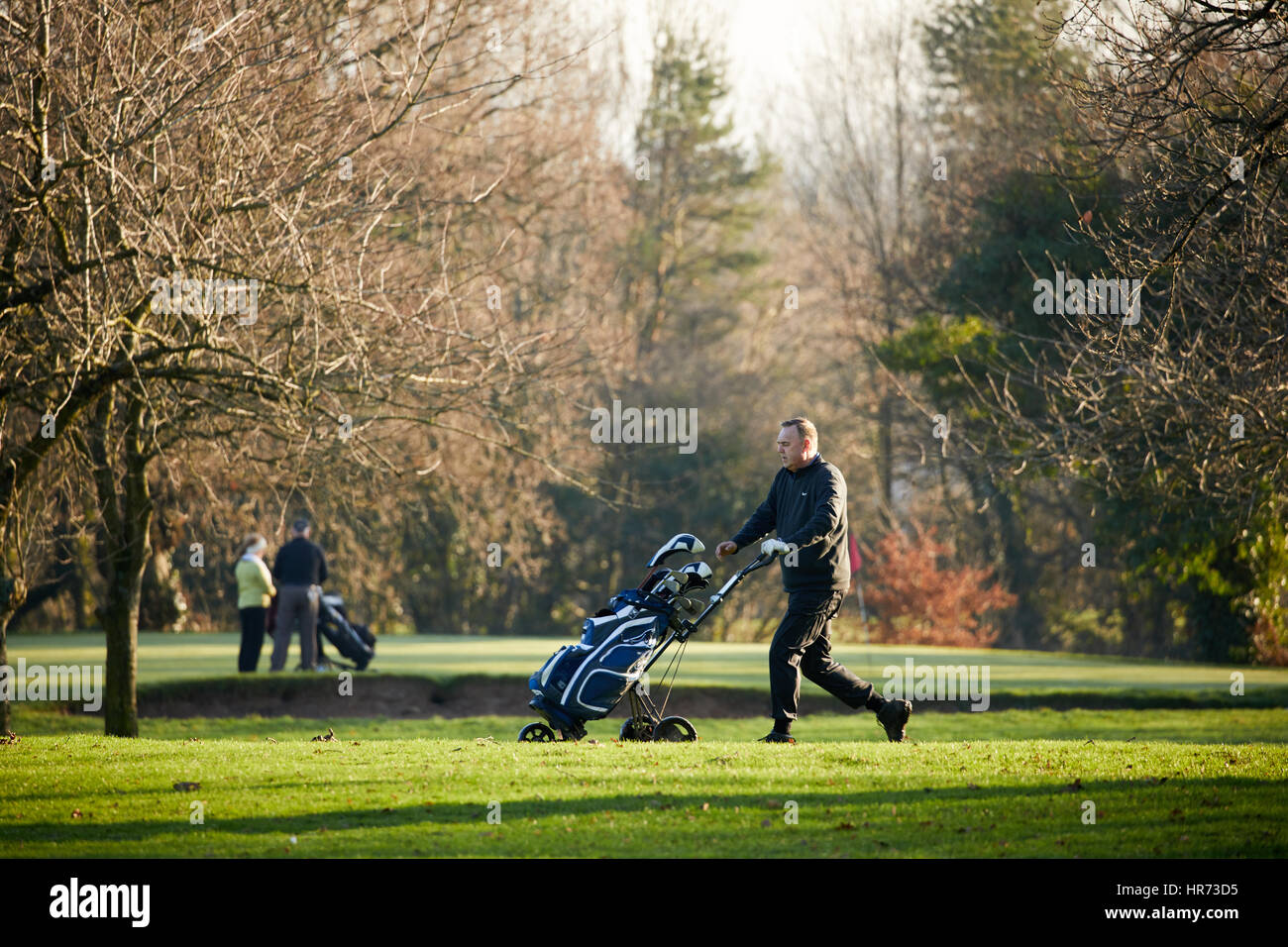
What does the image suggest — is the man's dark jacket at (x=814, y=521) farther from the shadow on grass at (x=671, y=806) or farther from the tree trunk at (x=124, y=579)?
the tree trunk at (x=124, y=579)

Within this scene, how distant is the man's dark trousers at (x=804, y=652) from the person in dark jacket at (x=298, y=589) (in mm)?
10094

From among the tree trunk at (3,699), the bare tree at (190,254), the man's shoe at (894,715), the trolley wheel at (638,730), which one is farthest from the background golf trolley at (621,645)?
the tree trunk at (3,699)

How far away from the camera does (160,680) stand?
1670cm

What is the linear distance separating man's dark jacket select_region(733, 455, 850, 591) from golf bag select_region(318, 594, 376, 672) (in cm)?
1044

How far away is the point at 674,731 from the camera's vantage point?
33.1 feet

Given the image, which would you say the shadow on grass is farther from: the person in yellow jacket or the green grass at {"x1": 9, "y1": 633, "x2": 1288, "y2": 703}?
the person in yellow jacket

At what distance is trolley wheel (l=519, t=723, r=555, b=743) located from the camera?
32.4 ft
